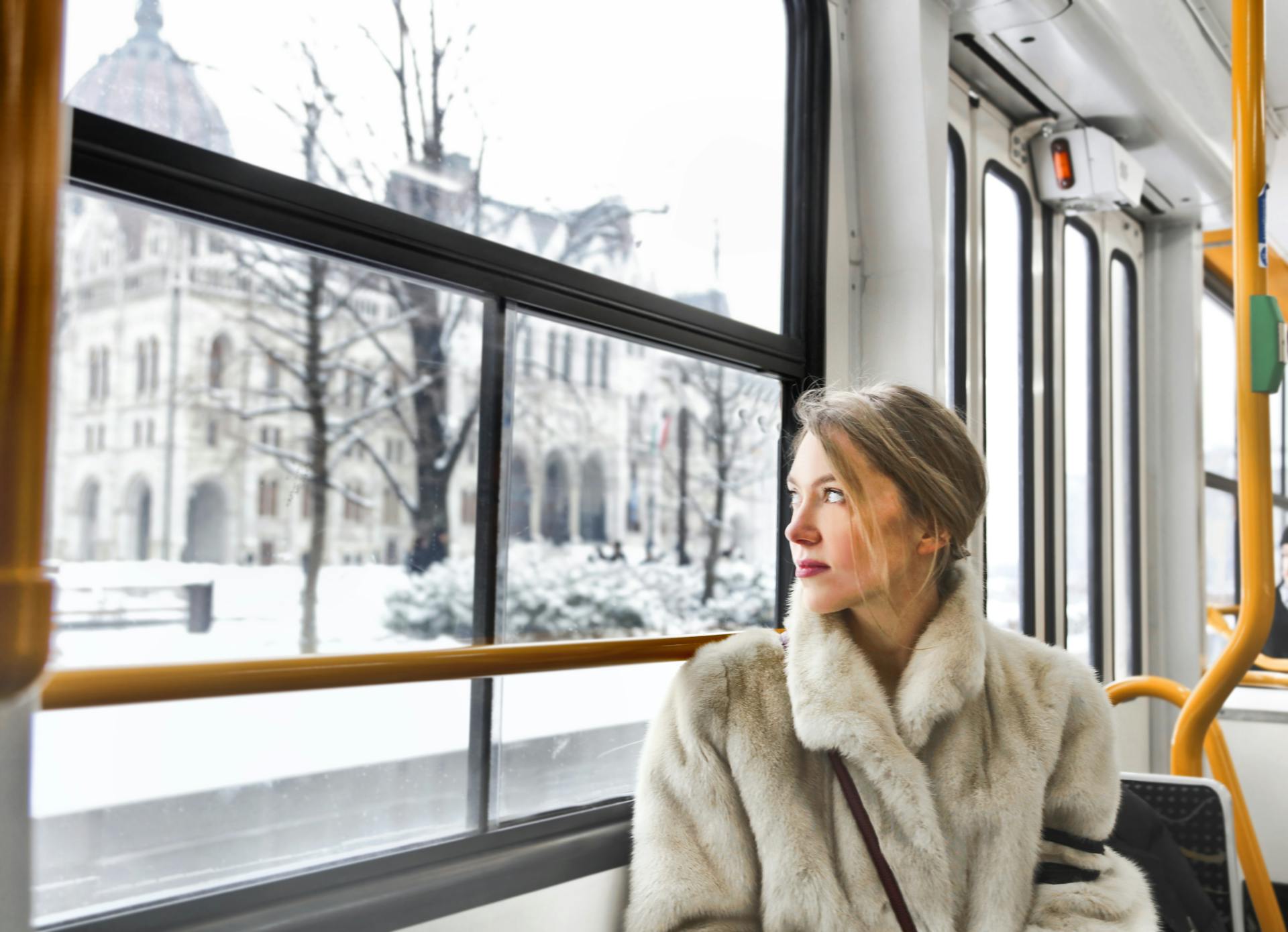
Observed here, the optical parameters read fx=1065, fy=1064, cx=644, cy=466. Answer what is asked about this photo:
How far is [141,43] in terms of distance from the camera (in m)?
1.51

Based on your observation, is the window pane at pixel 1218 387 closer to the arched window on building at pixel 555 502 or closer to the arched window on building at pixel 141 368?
the arched window on building at pixel 555 502

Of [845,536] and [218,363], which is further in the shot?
[218,363]

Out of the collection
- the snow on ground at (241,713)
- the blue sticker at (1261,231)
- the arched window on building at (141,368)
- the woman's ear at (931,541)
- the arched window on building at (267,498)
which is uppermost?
the blue sticker at (1261,231)

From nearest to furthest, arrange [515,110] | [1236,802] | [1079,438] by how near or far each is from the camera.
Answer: [515,110] < [1236,802] < [1079,438]

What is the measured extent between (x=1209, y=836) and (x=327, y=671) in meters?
1.85

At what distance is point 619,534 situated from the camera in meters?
4.50

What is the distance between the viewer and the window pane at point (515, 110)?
1.61m

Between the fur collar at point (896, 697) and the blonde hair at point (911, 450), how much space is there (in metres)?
0.12

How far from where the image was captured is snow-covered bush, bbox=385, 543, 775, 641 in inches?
88.4

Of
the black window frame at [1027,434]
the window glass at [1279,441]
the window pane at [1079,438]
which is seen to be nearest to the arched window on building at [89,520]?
the black window frame at [1027,434]

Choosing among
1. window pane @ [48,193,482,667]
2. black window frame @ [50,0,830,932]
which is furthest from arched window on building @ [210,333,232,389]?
black window frame @ [50,0,830,932]

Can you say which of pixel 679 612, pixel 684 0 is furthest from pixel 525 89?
pixel 679 612

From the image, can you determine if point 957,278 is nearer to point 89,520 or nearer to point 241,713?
point 241,713

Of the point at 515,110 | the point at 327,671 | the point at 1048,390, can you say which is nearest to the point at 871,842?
the point at 327,671
